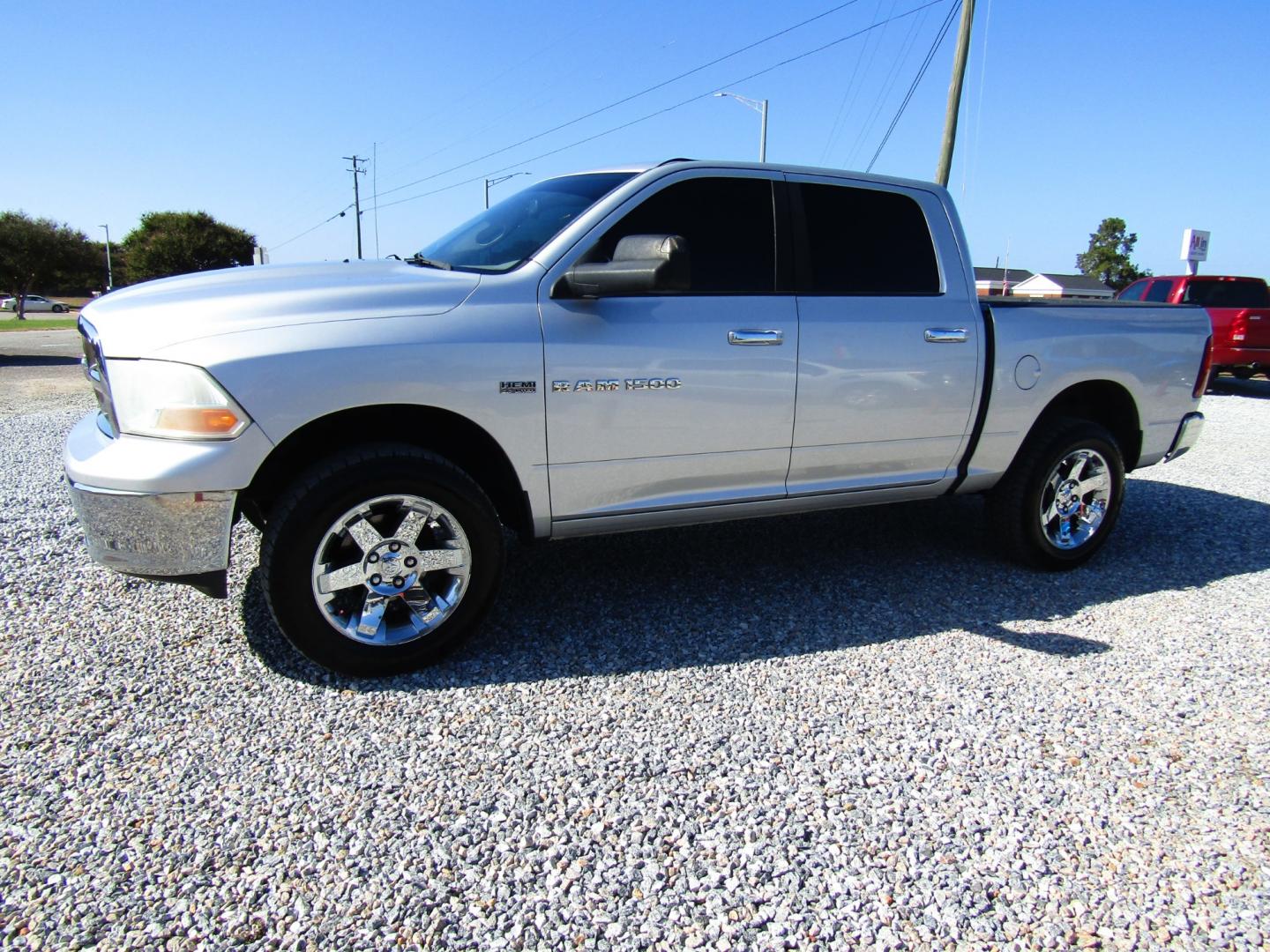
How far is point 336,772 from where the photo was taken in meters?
2.57

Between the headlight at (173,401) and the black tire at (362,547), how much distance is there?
1.07 feet

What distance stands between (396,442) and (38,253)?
136 ft

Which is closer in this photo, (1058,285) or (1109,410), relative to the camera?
(1109,410)

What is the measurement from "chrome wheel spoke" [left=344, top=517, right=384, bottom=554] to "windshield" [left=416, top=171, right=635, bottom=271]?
1.14 m

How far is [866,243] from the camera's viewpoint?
155 inches

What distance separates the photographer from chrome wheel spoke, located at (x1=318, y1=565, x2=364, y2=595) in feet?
9.87

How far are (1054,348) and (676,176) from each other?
219 centimetres

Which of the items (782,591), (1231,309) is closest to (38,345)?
(782,591)

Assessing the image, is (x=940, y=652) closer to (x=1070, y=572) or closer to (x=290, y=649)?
(x=1070, y=572)

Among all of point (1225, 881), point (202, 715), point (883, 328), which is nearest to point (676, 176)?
point (883, 328)

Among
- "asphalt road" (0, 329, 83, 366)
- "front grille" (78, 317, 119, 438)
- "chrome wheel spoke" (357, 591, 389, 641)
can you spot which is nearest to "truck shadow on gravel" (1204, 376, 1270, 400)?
"chrome wheel spoke" (357, 591, 389, 641)

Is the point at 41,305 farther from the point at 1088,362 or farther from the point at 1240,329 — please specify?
the point at 1088,362

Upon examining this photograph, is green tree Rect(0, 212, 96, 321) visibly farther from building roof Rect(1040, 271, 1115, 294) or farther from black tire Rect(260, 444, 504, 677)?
building roof Rect(1040, 271, 1115, 294)

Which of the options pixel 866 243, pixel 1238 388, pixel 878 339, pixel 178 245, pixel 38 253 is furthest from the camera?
pixel 178 245
